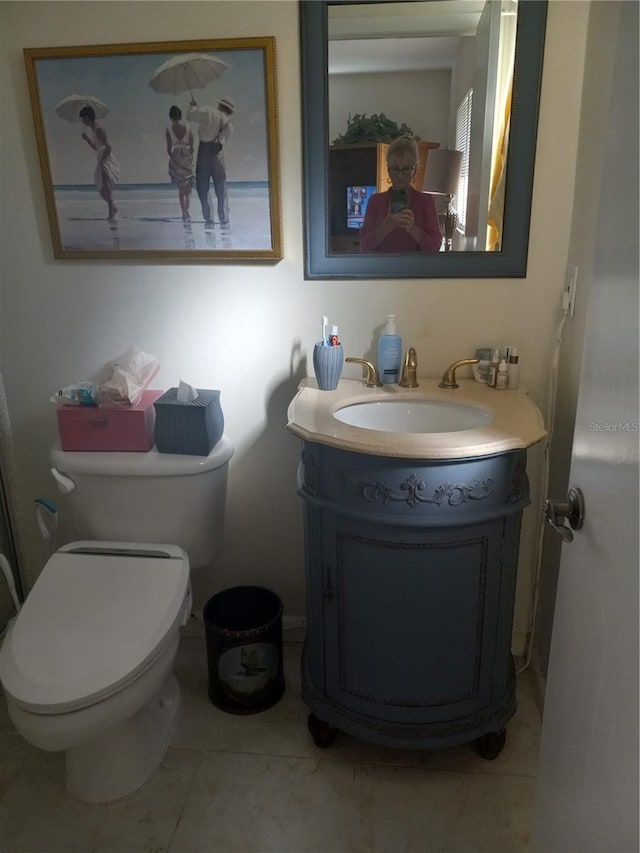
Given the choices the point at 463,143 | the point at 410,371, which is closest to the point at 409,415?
the point at 410,371

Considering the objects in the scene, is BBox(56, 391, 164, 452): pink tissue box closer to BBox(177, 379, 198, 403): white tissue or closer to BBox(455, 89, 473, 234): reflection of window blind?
BBox(177, 379, 198, 403): white tissue

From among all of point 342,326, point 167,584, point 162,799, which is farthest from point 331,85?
point 162,799

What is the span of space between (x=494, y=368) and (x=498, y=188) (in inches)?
17.6

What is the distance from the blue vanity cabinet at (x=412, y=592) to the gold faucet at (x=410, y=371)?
392mm

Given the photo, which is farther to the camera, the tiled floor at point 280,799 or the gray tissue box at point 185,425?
the gray tissue box at point 185,425

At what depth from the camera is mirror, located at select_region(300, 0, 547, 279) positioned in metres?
1.46

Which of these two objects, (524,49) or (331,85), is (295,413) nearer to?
(331,85)

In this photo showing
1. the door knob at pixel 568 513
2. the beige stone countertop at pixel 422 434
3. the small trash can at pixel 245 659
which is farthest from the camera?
the small trash can at pixel 245 659

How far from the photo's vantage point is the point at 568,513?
0.91 metres

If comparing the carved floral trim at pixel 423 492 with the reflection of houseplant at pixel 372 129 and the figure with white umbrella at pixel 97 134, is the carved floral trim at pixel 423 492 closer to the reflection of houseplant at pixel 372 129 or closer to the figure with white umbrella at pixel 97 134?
the reflection of houseplant at pixel 372 129

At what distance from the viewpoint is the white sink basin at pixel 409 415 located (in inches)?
61.1

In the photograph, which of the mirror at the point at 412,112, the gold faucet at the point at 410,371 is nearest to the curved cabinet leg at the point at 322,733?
the gold faucet at the point at 410,371

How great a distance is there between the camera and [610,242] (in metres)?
0.79

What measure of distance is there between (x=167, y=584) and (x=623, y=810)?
42.1 inches
